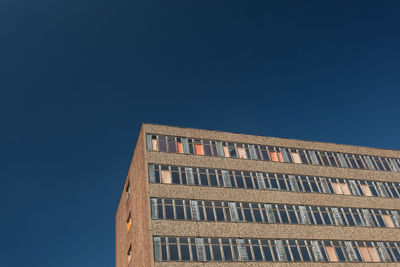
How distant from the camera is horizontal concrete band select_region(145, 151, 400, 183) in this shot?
125 feet

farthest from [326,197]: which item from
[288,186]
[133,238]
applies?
[133,238]

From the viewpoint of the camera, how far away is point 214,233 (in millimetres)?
34500

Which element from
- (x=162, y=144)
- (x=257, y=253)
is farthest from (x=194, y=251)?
(x=162, y=144)

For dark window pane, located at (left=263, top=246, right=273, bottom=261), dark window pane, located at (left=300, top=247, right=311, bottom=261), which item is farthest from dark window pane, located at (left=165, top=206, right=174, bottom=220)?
dark window pane, located at (left=300, top=247, right=311, bottom=261)

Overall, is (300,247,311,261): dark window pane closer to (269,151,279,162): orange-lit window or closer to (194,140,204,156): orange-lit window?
(269,151,279,162): orange-lit window

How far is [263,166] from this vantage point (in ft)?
137

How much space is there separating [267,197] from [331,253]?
27.2 feet

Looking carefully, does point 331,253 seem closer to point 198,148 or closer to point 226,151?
point 226,151

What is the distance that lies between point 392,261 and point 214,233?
20088mm

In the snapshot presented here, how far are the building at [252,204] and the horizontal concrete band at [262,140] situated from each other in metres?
0.14

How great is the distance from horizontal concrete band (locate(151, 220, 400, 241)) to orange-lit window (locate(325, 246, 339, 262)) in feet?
3.41

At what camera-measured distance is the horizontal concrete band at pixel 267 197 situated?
35938mm

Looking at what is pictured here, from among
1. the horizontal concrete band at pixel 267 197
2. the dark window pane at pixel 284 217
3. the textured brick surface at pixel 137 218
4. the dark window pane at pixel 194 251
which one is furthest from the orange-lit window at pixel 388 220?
the textured brick surface at pixel 137 218

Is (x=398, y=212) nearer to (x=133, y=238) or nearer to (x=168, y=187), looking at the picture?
(x=168, y=187)
